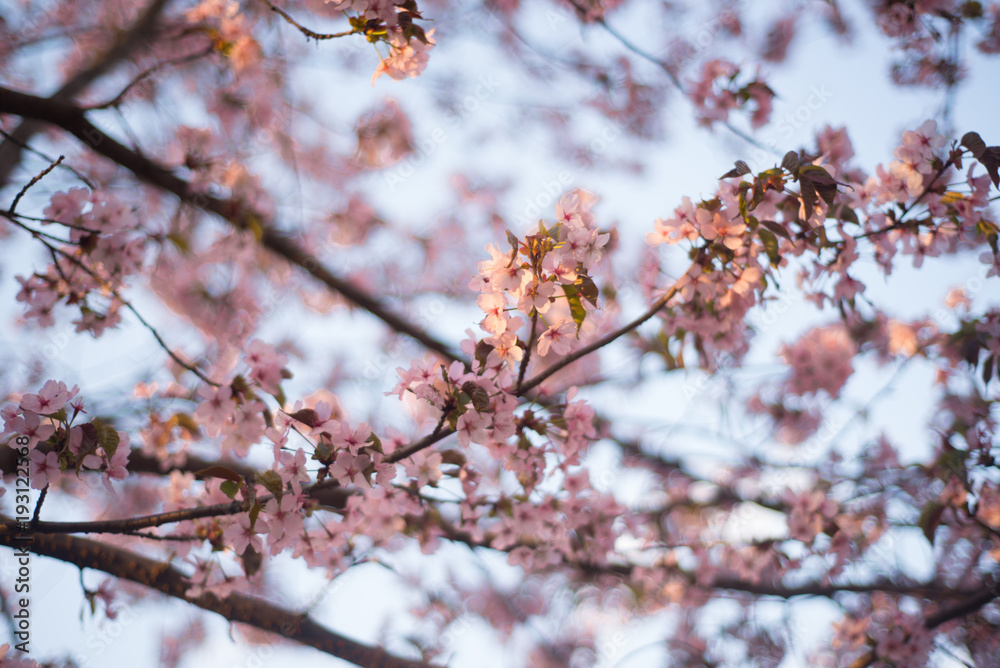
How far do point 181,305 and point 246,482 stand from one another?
4.41 meters

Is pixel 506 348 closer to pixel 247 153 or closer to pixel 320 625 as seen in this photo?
pixel 320 625

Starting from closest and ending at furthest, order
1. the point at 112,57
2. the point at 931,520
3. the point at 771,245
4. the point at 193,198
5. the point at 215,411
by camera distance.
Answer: the point at 771,245
the point at 215,411
the point at 931,520
the point at 193,198
the point at 112,57

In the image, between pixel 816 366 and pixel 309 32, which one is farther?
pixel 816 366

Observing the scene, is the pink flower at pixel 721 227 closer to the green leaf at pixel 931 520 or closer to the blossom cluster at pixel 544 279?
the blossom cluster at pixel 544 279

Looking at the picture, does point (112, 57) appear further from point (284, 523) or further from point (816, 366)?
point (816, 366)

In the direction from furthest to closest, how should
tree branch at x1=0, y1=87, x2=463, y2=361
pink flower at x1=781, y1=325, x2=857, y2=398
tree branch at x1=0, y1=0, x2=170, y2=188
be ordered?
pink flower at x1=781, y1=325, x2=857, y2=398 < tree branch at x1=0, y1=0, x2=170, y2=188 < tree branch at x1=0, y1=87, x2=463, y2=361

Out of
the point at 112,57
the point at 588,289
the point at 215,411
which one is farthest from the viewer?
the point at 112,57

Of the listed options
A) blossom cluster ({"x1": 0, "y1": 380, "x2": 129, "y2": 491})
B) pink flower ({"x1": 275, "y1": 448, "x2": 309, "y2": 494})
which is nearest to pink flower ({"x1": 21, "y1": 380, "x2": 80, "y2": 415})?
blossom cluster ({"x1": 0, "y1": 380, "x2": 129, "y2": 491})

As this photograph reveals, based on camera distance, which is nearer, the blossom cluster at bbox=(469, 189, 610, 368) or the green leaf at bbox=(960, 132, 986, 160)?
the blossom cluster at bbox=(469, 189, 610, 368)

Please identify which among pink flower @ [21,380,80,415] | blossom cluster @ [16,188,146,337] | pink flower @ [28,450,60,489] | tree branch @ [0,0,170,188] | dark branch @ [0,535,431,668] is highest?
tree branch @ [0,0,170,188]

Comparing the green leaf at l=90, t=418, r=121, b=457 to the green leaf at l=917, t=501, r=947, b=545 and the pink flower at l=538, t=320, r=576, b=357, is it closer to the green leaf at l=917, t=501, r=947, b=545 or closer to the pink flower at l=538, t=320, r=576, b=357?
the pink flower at l=538, t=320, r=576, b=357

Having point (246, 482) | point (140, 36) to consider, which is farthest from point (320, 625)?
point (140, 36)

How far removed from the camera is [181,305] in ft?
16.6

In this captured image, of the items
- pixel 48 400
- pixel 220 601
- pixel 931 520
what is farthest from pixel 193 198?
pixel 931 520
